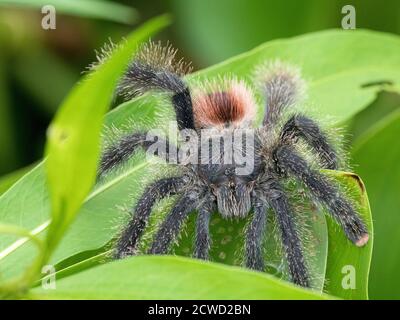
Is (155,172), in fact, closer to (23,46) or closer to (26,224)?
(26,224)

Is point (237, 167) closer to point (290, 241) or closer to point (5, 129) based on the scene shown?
point (290, 241)

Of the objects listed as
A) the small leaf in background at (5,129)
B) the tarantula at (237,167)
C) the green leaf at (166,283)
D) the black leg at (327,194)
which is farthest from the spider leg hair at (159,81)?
the small leaf in background at (5,129)

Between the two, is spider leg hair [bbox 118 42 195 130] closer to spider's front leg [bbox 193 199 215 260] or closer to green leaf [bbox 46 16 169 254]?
spider's front leg [bbox 193 199 215 260]

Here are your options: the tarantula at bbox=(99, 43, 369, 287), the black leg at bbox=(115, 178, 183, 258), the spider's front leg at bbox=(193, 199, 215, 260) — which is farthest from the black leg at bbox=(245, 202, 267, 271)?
the black leg at bbox=(115, 178, 183, 258)
